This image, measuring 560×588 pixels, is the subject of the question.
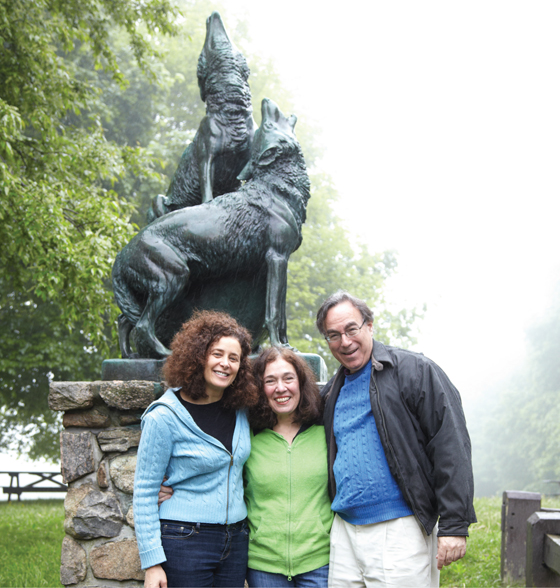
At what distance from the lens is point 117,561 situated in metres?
A: 2.83

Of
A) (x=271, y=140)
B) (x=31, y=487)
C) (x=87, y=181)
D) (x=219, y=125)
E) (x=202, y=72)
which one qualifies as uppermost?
(x=87, y=181)

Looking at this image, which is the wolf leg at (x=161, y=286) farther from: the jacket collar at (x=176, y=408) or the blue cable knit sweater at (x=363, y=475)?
the blue cable knit sweater at (x=363, y=475)

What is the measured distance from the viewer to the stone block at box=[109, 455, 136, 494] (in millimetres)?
2928

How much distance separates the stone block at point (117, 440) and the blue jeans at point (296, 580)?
111cm

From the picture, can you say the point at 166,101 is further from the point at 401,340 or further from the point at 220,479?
the point at 220,479

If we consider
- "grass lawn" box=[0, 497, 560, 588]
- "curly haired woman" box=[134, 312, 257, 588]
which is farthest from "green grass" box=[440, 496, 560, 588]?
"curly haired woman" box=[134, 312, 257, 588]

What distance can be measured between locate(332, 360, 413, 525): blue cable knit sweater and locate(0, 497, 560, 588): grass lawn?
3652mm

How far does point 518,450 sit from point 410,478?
23.4 meters

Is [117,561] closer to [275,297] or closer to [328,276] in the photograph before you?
[275,297]

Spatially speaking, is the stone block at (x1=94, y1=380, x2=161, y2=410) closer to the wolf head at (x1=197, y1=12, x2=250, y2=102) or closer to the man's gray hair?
the man's gray hair

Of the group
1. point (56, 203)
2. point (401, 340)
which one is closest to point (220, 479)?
point (56, 203)

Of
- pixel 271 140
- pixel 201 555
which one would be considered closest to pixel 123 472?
pixel 201 555

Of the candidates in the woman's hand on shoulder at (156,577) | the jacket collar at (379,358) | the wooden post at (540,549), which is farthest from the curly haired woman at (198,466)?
the wooden post at (540,549)

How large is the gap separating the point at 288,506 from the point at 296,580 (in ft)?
0.91
